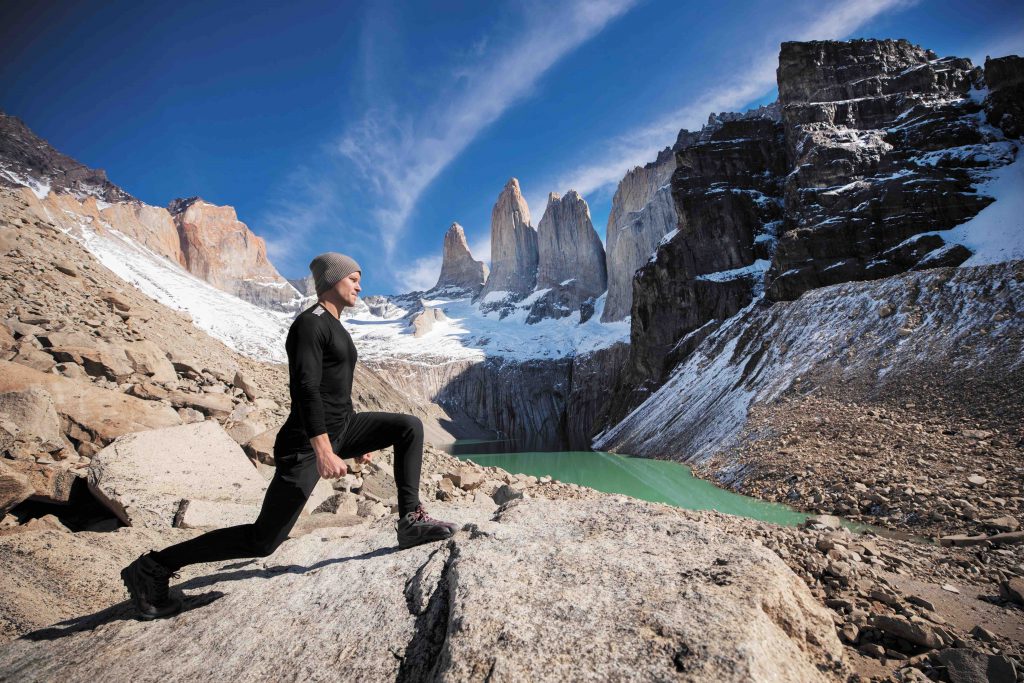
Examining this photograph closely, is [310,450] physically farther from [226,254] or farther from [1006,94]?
[226,254]

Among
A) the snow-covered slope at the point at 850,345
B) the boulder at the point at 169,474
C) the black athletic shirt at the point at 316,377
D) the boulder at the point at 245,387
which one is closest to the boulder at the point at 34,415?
the boulder at the point at 169,474

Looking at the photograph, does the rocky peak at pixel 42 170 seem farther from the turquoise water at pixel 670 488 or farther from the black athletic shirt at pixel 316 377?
the black athletic shirt at pixel 316 377

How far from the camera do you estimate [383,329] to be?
373ft

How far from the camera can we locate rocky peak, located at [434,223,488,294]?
154 meters

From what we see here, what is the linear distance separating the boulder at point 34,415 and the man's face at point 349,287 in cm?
364

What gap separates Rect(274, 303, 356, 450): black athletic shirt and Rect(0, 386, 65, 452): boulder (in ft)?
11.1

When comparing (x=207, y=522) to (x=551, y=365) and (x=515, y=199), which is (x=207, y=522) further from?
(x=515, y=199)

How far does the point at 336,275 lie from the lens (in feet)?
11.5

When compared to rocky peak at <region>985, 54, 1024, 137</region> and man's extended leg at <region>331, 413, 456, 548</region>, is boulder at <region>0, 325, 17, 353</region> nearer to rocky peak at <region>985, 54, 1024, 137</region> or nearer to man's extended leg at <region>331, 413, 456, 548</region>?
man's extended leg at <region>331, 413, 456, 548</region>

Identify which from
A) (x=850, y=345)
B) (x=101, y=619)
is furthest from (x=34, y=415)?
(x=850, y=345)

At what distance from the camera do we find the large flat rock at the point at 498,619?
1.79 m

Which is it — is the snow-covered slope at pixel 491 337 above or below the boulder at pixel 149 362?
above

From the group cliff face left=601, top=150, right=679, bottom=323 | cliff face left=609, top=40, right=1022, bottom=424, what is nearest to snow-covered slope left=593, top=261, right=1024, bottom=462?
cliff face left=609, top=40, right=1022, bottom=424

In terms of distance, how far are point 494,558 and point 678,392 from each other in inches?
1444
